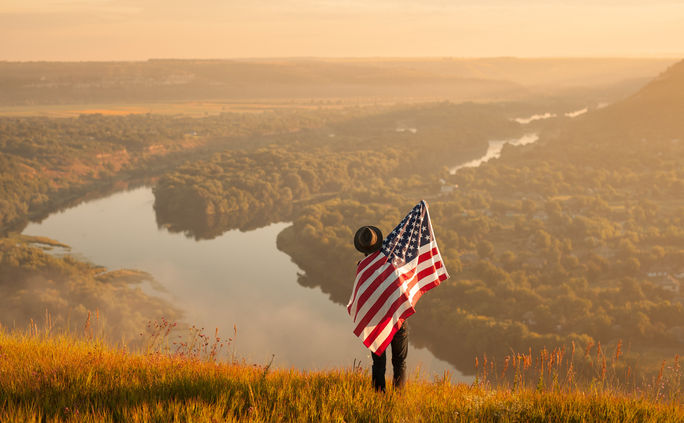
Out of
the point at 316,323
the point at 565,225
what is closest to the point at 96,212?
the point at 316,323

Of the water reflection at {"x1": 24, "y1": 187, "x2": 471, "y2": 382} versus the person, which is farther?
the water reflection at {"x1": 24, "y1": 187, "x2": 471, "y2": 382}

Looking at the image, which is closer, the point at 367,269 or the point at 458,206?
the point at 367,269

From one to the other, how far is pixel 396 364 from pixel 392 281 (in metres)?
1.25

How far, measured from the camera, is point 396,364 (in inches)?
306

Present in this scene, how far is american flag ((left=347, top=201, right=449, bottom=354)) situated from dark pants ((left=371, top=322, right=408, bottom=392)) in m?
0.21

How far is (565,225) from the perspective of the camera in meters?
78.6

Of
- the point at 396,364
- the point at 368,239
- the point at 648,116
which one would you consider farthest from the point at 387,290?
the point at 648,116

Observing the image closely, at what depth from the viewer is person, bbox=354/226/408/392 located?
7641 mm

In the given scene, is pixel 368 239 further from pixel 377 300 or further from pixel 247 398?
pixel 247 398

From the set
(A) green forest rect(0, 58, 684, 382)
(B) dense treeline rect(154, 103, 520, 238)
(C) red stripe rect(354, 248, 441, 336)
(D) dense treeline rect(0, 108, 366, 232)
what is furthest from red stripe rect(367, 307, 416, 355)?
(D) dense treeline rect(0, 108, 366, 232)

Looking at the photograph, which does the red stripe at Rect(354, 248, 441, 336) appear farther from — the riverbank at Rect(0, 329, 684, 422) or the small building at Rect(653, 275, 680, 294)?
the small building at Rect(653, 275, 680, 294)

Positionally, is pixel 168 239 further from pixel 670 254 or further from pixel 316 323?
pixel 670 254

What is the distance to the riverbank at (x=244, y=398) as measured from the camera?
249 inches

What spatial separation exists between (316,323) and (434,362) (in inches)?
609
